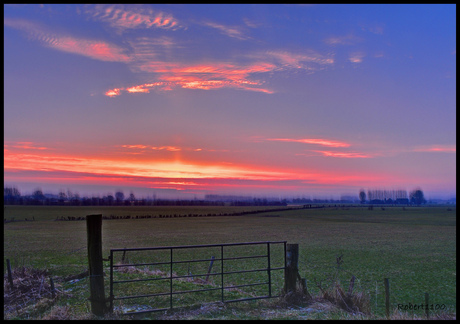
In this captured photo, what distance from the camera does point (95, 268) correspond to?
28.2 feet

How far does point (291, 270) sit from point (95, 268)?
485 centimetres

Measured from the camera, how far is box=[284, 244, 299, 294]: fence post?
32.2 ft

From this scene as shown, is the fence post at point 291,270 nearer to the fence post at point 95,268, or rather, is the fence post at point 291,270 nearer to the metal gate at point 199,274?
the metal gate at point 199,274

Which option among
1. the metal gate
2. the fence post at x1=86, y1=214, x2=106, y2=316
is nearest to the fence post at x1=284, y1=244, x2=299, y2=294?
the metal gate

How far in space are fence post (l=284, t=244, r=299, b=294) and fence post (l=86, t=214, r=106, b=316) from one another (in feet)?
14.8

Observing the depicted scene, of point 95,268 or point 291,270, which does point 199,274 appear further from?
point 95,268

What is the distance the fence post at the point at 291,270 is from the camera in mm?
9805

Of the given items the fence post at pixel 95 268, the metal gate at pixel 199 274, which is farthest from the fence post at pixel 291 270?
the fence post at pixel 95 268

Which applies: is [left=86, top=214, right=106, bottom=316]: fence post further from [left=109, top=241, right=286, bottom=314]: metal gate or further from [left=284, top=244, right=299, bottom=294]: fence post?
[left=284, top=244, right=299, bottom=294]: fence post

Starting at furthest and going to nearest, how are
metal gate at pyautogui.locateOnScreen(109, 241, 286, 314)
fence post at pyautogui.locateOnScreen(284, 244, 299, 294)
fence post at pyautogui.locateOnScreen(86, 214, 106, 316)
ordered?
fence post at pyautogui.locateOnScreen(284, 244, 299, 294)
metal gate at pyautogui.locateOnScreen(109, 241, 286, 314)
fence post at pyautogui.locateOnScreen(86, 214, 106, 316)
